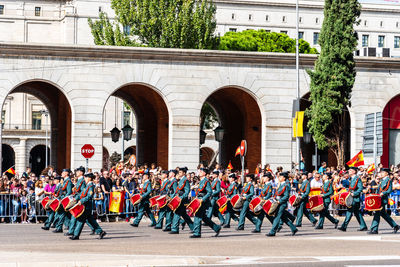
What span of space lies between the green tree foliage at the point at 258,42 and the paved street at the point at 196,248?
56.2m

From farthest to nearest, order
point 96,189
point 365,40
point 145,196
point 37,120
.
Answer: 1. point 365,40
2. point 37,120
3. point 96,189
4. point 145,196

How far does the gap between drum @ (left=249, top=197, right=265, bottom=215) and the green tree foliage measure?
55.9 meters

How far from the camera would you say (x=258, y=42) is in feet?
275

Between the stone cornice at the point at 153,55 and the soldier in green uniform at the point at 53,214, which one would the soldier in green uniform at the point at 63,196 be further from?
the stone cornice at the point at 153,55

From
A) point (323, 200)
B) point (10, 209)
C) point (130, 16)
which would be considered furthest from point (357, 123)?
point (130, 16)

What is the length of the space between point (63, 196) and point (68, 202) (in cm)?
232

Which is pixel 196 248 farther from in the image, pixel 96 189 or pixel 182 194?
pixel 96 189

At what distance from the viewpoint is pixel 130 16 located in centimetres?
6512

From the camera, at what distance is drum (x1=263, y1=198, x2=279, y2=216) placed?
76.1 feet

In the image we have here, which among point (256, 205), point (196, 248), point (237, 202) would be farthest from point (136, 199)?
point (196, 248)

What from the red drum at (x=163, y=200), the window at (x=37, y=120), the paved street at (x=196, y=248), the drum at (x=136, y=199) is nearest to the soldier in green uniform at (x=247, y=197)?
the paved street at (x=196, y=248)

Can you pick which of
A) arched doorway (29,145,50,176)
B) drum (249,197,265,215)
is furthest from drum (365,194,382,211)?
arched doorway (29,145,50,176)

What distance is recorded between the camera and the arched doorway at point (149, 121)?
41.9 metres

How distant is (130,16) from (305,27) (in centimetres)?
4242
